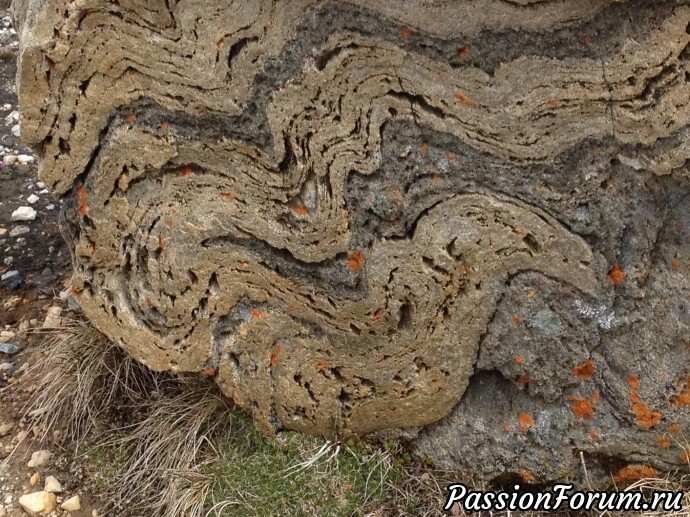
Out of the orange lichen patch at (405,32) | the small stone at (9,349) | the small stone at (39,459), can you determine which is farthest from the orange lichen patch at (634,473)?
the small stone at (9,349)

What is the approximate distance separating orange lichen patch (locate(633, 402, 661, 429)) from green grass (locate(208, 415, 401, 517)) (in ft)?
3.05

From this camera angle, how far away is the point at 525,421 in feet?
9.31

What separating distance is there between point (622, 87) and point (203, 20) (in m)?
1.33

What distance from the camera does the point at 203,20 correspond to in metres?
2.57

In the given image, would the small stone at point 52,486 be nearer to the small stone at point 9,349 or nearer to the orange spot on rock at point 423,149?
the small stone at point 9,349

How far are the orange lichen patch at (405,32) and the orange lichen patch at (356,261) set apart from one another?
2.47ft

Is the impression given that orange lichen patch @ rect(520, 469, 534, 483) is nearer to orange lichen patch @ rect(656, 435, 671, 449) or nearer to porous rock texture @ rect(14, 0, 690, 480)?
porous rock texture @ rect(14, 0, 690, 480)

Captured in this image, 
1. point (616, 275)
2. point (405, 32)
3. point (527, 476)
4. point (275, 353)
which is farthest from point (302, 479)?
point (405, 32)

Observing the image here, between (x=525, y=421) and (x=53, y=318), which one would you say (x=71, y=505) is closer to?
(x=53, y=318)

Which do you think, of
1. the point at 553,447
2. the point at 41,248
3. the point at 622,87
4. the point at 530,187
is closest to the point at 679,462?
the point at 553,447

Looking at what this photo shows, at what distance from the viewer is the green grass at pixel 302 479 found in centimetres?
297

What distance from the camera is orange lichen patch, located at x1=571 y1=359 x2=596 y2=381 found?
2.68m

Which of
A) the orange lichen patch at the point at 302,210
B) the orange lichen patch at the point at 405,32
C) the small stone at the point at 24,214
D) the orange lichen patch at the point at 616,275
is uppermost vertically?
the orange lichen patch at the point at 405,32

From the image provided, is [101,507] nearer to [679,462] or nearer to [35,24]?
[35,24]
